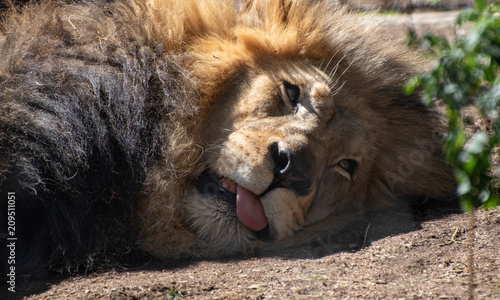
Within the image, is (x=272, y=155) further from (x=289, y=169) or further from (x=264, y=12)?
(x=264, y=12)

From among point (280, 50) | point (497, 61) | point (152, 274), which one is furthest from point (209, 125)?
point (497, 61)

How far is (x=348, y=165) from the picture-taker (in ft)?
11.9

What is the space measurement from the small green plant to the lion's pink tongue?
115 centimetres

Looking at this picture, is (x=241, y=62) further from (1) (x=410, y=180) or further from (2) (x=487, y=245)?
(2) (x=487, y=245)

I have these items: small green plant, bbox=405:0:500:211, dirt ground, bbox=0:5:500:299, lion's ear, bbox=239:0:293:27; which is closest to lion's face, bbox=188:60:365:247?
dirt ground, bbox=0:5:500:299

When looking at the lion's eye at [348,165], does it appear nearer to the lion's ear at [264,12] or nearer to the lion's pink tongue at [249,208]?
the lion's pink tongue at [249,208]

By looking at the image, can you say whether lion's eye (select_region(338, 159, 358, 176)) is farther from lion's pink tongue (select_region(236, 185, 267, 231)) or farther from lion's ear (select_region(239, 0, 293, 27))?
lion's ear (select_region(239, 0, 293, 27))

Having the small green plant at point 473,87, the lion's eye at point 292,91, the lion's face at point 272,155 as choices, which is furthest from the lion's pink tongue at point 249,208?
the small green plant at point 473,87

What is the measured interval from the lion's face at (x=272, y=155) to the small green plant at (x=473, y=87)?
3.44 ft

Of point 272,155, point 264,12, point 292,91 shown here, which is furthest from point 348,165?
point 264,12

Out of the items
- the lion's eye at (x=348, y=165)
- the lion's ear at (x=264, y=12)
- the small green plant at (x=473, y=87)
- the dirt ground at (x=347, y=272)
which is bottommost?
the dirt ground at (x=347, y=272)

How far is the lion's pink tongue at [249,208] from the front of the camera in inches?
121

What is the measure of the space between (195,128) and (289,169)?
0.63 meters

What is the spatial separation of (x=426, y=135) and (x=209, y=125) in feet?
4.91
